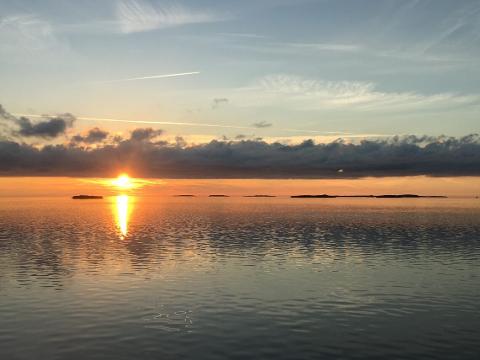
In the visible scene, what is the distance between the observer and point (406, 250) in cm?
7550

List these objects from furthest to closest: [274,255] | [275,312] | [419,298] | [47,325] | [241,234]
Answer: [241,234] → [274,255] → [419,298] → [275,312] → [47,325]

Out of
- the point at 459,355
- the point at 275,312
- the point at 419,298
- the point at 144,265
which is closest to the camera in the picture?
the point at 459,355

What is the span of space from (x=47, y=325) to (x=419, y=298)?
29.2 m

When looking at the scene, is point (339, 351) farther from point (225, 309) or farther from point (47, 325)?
point (47, 325)

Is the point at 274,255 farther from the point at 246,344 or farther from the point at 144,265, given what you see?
the point at 246,344

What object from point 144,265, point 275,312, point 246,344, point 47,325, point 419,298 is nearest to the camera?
point 246,344

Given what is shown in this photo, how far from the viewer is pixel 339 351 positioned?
2864 cm

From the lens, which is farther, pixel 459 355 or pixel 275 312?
pixel 275 312

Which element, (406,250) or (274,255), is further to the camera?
(406,250)

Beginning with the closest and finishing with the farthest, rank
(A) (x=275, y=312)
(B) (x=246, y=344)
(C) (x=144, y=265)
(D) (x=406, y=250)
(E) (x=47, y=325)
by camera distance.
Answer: (B) (x=246, y=344)
(E) (x=47, y=325)
(A) (x=275, y=312)
(C) (x=144, y=265)
(D) (x=406, y=250)

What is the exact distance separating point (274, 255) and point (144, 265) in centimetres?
1817

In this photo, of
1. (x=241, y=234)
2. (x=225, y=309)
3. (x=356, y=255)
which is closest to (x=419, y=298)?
(x=225, y=309)

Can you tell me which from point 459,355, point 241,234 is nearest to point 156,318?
point 459,355

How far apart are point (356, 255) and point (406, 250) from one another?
10.5 metres
